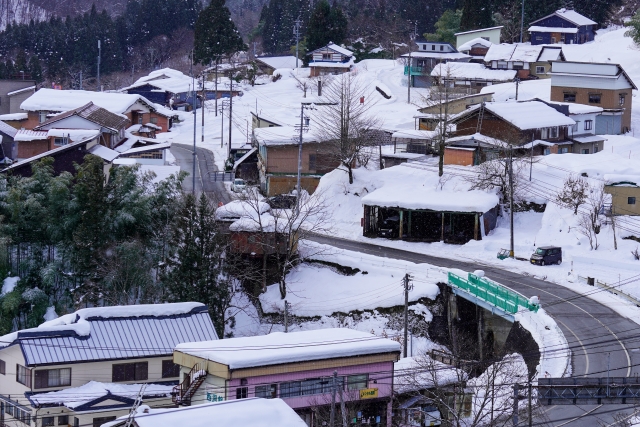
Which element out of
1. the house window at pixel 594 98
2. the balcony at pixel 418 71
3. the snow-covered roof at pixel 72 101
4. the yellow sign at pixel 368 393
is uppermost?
the balcony at pixel 418 71

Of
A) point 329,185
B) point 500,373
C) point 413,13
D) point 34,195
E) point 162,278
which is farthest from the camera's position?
point 413,13

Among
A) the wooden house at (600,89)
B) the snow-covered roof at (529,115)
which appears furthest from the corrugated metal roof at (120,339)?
the wooden house at (600,89)

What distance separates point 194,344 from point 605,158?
23963mm

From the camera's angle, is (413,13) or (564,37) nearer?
(564,37)

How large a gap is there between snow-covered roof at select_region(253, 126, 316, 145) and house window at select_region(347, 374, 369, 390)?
67.3ft

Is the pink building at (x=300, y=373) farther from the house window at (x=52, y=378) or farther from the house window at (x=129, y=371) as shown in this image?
the house window at (x=52, y=378)

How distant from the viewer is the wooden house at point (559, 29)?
70.4 m

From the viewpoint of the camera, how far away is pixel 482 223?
38.0 metres

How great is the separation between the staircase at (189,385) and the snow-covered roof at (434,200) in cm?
1495

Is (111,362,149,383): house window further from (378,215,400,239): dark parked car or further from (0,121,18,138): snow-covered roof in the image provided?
(0,121,18,138): snow-covered roof

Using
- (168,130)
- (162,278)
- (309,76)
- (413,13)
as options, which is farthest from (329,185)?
(413,13)

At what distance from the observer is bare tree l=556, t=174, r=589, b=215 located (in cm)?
3819

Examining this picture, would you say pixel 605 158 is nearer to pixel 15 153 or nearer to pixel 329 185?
pixel 329 185

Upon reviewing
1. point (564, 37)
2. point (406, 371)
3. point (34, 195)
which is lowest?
point (406, 371)
